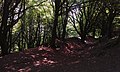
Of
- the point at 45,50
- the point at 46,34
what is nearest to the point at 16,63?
the point at 45,50

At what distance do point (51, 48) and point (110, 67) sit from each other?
36.7ft

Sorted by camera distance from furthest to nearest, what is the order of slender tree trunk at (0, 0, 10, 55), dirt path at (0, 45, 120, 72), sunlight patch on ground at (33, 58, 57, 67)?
slender tree trunk at (0, 0, 10, 55), sunlight patch on ground at (33, 58, 57, 67), dirt path at (0, 45, 120, 72)

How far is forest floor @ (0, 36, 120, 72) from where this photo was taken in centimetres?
1205

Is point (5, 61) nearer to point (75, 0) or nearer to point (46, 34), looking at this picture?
point (75, 0)

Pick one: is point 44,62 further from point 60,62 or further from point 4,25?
point 4,25

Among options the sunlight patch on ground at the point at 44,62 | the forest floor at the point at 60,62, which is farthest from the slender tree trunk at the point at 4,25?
the sunlight patch on ground at the point at 44,62

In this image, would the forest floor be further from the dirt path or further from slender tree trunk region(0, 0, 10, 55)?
slender tree trunk region(0, 0, 10, 55)

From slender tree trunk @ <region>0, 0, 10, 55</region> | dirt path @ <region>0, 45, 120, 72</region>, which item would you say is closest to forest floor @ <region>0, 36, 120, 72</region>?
dirt path @ <region>0, 45, 120, 72</region>

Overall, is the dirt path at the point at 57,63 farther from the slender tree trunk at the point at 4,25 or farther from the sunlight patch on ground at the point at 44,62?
the slender tree trunk at the point at 4,25

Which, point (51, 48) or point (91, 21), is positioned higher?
point (91, 21)

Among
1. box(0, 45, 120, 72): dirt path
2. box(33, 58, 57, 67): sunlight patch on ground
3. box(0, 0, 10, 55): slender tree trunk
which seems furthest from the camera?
box(0, 0, 10, 55): slender tree trunk

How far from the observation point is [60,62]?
51.2 ft

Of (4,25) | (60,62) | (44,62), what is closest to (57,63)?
(60,62)

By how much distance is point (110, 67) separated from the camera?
11359 mm
